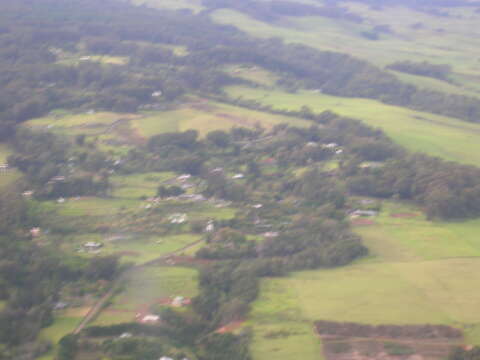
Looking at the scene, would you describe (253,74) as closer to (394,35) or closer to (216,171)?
(216,171)

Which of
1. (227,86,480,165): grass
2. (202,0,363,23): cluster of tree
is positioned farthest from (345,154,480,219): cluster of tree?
(202,0,363,23): cluster of tree

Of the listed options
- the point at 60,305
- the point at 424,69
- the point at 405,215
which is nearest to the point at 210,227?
the point at 60,305

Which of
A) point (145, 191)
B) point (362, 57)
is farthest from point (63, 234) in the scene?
point (362, 57)

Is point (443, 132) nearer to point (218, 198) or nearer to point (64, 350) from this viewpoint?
point (218, 198)

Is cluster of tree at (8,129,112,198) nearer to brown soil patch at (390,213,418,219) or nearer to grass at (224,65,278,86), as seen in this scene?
brown soil patch at (390,213,418,219)

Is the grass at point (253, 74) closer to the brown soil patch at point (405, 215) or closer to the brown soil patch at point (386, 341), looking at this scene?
the brown soil patch at point (405, 215)

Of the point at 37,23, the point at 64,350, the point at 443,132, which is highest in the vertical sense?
the point at 37,23
